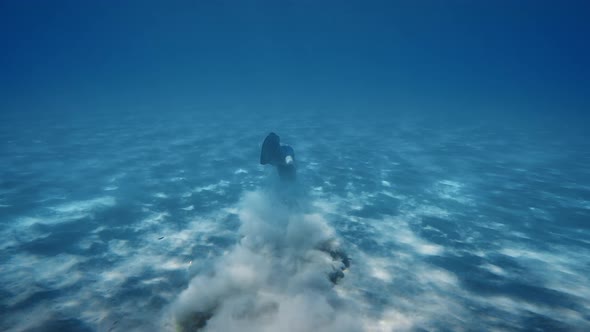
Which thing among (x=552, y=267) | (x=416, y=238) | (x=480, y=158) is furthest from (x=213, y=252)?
(x=480, y=158)

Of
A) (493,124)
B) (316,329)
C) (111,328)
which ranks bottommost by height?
(111,328)

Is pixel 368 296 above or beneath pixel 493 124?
beneath

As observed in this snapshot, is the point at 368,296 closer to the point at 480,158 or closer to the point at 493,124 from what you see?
the point at 480,158

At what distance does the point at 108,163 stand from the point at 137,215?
746cm

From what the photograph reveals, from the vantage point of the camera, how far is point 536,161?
1806cm

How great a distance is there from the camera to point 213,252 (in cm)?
805

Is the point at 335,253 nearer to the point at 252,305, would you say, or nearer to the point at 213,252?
the point at 252,305

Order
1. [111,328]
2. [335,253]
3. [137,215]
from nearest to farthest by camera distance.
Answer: [111,328], [335,253], [137,215]

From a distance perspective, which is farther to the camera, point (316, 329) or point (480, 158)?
point (480, 158)

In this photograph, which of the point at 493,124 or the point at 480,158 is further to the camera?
the point at 493,124

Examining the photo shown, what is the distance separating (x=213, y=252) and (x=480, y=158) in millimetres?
17499

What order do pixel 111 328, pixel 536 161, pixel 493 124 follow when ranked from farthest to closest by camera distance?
pixel 493 124
pixel 536 161
pixel 111 328

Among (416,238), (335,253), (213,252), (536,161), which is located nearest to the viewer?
(335,253)

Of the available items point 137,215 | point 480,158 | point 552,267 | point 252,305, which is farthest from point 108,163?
point 480,158
